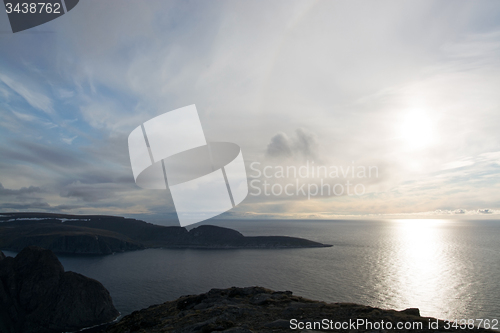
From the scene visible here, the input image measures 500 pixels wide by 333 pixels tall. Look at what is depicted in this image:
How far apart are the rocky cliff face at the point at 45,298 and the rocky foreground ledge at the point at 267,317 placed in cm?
2964

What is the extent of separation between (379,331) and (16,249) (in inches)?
8570

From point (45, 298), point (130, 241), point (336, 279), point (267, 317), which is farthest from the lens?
point (130, 241)

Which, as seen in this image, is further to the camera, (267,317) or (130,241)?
(130,241)

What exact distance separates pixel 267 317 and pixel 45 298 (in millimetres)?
58414

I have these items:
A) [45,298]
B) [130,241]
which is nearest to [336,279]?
[45,298]

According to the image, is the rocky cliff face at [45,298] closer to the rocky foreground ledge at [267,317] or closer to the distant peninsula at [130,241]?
the rocky foreground ledge at [267,317]

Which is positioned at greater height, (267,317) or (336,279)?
(267,317)

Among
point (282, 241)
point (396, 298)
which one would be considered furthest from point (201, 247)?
point (396, 298)

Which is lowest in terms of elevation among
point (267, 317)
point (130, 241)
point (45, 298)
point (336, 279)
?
point (336, 279)

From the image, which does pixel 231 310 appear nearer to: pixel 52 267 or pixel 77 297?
pixel 77 297

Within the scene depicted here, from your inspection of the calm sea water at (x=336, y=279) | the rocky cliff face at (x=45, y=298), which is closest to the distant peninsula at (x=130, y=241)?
the calm sea water at (x=336, y=279)

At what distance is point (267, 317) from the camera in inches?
813

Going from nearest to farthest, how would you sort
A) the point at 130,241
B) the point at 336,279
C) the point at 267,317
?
the point at 267,317 → the point at 336,279 → the point at 130,241

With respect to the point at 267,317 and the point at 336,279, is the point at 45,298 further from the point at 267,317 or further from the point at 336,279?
the point at 336,279
